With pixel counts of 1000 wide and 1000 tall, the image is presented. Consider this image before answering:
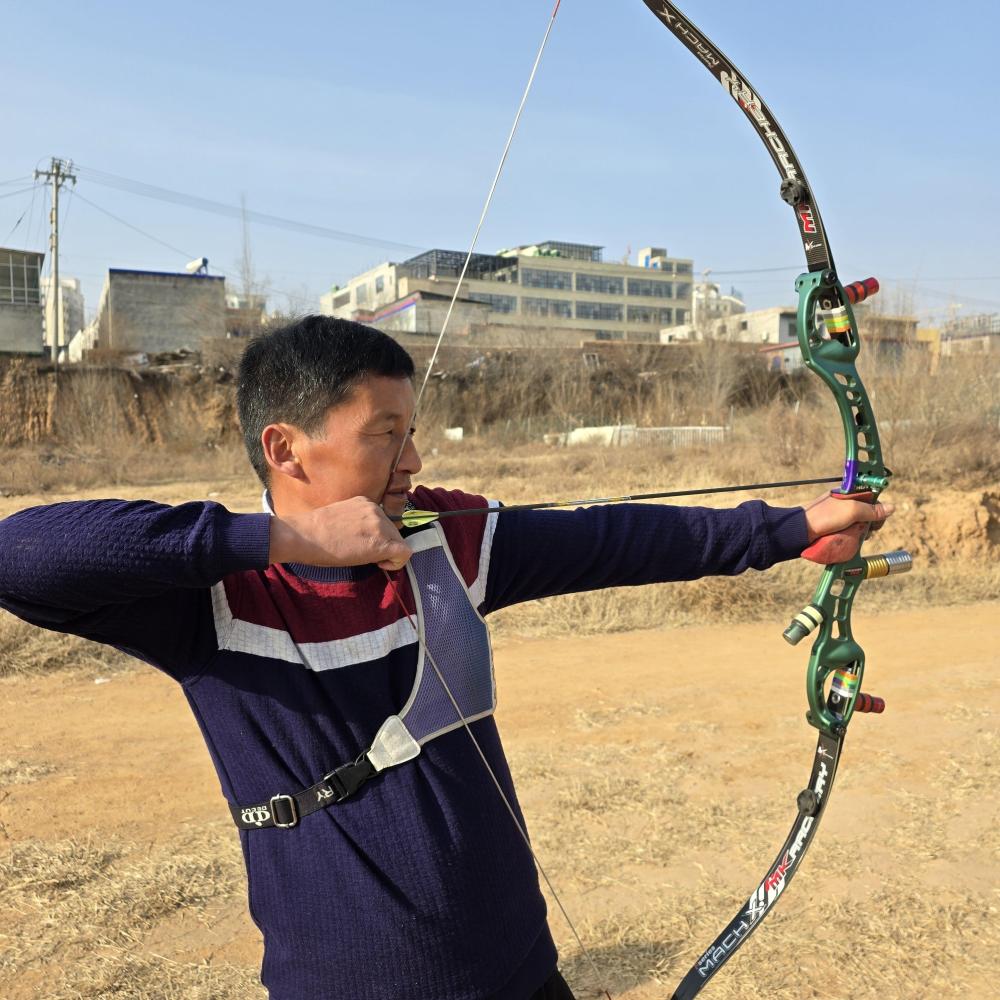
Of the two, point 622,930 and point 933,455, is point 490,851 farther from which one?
point 933,455

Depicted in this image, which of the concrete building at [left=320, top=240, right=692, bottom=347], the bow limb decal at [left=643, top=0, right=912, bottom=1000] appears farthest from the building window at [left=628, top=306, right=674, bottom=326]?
the bow limb decal at [left=643, top=0, right=912, bottom=1000]

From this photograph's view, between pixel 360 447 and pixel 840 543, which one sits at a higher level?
pixel 360 447

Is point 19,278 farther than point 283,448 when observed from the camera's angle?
Yes

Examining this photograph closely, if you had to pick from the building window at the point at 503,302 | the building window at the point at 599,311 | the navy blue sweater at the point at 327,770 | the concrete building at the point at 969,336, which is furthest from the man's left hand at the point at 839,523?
the building window at the point at 599,311

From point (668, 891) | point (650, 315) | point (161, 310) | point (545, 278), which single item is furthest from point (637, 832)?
point (650, 315)

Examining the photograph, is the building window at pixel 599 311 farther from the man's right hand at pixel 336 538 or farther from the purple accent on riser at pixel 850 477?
the man's right hand at pixel 336 538

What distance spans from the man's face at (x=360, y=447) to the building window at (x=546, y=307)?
63990 mm

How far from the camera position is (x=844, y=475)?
1967 mm

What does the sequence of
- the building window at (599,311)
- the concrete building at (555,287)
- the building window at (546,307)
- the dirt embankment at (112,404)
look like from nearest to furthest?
the dirt embankment at (112,404), the concrete building at (555,287), the building window at (546,307), the building window at (599,311)

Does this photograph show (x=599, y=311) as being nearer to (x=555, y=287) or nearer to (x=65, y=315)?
(x=555, y=287)

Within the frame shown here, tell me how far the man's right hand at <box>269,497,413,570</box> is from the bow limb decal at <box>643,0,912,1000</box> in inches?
37.8

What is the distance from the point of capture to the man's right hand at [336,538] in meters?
1.33

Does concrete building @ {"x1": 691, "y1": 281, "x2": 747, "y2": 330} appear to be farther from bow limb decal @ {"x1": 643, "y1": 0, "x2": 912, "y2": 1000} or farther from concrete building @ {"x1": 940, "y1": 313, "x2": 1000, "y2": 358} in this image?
bow limb decal @ {"x1": 643, "y1": 0, "x2": 912, "y2": 1000}

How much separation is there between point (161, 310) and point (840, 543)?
36840 mm
